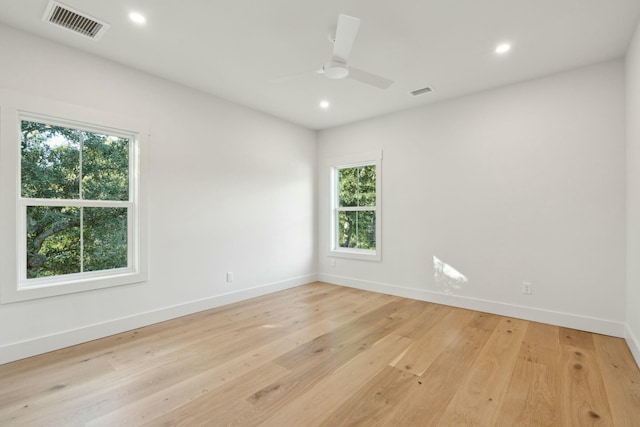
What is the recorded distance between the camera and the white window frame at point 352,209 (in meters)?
4.64

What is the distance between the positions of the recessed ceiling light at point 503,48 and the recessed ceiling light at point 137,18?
3.04 meters

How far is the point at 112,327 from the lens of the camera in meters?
2.98

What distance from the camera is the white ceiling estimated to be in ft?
7.37

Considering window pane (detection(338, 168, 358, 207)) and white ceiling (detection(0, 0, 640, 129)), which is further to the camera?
window pane (detection(338, 168, 358, 207))

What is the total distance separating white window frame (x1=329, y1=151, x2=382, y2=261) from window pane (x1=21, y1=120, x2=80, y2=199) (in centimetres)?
351

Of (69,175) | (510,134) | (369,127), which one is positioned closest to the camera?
(69,175)

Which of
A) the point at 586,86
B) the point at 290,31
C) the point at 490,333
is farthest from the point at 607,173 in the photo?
the point at 290,31

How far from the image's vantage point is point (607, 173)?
3.00 m

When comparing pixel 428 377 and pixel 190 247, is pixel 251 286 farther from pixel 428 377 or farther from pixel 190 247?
pixel 428 377

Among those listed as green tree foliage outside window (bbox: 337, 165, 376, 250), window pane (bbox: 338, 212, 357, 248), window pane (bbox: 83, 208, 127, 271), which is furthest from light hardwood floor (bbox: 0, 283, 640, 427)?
window pane (bbox: 338, 212, 357, 248)

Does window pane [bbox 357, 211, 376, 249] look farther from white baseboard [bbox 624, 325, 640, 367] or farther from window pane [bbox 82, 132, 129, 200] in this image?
window pane [bbox 82, 132, 129, 200]

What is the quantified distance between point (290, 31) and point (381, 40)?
2.62 ft

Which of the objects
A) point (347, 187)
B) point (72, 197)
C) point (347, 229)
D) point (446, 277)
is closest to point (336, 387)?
point (446, 277)

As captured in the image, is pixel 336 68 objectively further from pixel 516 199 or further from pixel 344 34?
pixel 516 199
